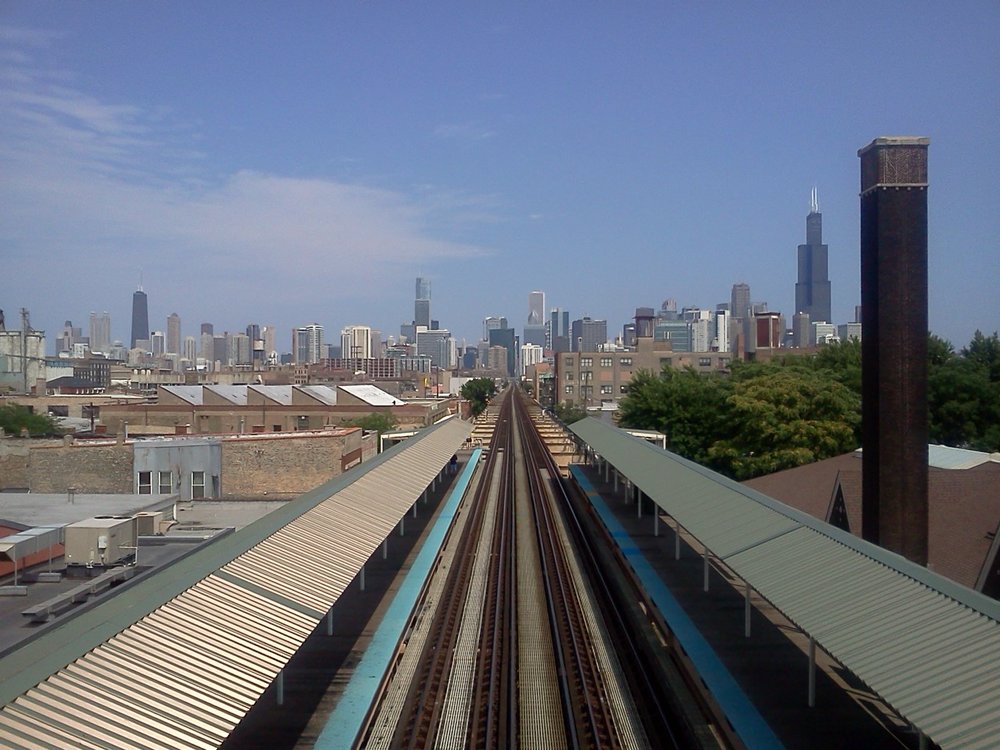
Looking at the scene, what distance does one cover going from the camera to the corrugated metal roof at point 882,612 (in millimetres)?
7125

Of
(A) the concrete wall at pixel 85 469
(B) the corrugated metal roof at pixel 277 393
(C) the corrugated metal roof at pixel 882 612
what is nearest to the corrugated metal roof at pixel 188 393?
(B) the corrugated metal roof at pixel 277 393

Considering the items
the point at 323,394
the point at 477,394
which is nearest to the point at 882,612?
the point at 323,394

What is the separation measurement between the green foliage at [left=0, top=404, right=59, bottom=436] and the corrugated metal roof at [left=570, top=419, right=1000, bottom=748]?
53482 millimetres

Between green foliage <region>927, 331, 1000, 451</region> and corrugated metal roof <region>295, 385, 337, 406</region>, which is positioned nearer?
green foliage <region>927, 331, 1000, 451</region>

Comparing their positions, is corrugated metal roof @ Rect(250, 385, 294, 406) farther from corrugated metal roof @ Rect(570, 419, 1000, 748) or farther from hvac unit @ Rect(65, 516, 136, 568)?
corrugated metal roof @ Rect(570, 419, 1000, 748)

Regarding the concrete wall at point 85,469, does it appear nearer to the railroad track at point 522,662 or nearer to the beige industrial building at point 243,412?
the railroad track at point 522,662

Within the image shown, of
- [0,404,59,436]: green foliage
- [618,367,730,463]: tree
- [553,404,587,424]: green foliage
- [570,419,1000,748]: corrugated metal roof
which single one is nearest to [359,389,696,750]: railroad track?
[570,419,1000,748]: corrugated metal roof

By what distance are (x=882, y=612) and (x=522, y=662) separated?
6.47m

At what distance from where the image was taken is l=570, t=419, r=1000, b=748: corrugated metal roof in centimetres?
712

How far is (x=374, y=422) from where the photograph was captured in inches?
2247

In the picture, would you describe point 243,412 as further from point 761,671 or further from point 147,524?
point 761,671

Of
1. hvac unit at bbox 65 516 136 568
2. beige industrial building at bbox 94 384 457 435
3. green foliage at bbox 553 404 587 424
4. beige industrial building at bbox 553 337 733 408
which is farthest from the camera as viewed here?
beige industrial building at bbox 553 337 733 408

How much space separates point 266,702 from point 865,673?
7.40m

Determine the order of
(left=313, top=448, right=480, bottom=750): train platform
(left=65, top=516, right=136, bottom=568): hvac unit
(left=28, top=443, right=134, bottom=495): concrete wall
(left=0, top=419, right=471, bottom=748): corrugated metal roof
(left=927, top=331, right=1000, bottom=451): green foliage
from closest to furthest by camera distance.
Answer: (left=0, top=419, right=471, bottom=748): corrugated metal roof → (left=313, top=448, right=480, bottom=750): train platform → (left=65, top=516, right=136, bottom=568): hvac unit → (left=28, top=443, right=134, bottom=495): concrete wall → (left=927, top=331, right=1000, bottom=451): green foliage
